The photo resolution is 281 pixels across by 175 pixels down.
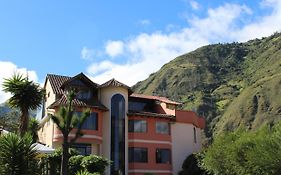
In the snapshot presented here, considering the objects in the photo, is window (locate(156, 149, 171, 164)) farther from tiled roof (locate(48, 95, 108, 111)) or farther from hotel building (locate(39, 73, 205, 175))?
tiled roof (locate(48, 95, 108, 111))

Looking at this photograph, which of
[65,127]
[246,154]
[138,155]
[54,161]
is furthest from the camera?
[138,155]

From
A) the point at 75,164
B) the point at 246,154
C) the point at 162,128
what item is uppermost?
the point at 162,128

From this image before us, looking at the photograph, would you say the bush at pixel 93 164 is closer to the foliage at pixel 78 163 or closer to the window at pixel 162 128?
the foliage at pixel 78 163

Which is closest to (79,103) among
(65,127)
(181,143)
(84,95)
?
(84,95)

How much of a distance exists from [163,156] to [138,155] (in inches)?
131

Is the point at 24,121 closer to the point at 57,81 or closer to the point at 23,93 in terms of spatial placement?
the point at 23,93

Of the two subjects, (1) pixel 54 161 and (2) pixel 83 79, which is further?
(2) pixel 83 79

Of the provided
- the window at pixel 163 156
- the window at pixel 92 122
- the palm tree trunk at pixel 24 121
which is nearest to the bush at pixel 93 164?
the palm tree trunk at pixel 24 121

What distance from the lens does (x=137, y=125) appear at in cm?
5338

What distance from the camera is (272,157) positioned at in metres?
43.4

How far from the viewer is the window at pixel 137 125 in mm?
53000

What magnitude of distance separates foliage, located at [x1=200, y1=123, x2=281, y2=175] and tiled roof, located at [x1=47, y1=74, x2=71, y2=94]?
17.3 metres

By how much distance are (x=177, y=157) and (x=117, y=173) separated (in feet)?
27.9

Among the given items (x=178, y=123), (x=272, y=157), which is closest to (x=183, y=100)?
(x=178, y=123)
